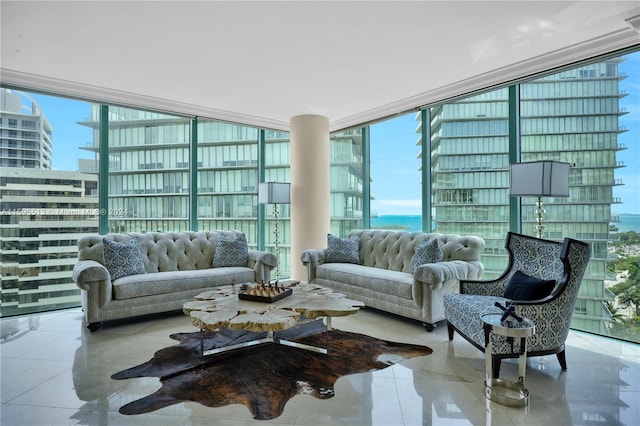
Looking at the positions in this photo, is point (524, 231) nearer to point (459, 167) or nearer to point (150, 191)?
point (459, 167)

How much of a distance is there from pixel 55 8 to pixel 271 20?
165cm

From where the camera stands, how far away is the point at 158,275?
421 cm

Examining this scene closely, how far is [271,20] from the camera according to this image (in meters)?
3.03

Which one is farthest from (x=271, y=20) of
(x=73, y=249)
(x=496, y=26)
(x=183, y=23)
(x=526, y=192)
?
(x=73, y=249)

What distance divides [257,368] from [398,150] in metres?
3.98

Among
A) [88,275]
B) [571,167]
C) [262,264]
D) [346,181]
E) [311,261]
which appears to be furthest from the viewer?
[346,181]

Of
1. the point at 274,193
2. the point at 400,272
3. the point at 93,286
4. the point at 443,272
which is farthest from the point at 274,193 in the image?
the point at 443,272

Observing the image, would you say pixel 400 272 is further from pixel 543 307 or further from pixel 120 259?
pixel 120 259

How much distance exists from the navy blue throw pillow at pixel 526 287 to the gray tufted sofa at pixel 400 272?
685 mm

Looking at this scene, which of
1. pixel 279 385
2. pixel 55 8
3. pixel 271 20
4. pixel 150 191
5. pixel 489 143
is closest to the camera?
pixel 279 385

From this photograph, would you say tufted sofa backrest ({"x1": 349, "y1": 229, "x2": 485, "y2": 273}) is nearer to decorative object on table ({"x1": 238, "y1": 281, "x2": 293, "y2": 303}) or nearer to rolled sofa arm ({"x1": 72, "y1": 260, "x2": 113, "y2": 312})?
decorative object on table ({"x1": 238, "y1": 281, "x2": 293, "y2": 303})

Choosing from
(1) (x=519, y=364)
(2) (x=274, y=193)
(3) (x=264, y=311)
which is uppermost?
(2) (x=274, y=193)

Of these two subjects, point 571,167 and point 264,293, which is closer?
point 264,293

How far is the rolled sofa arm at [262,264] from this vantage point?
15.9 ft
